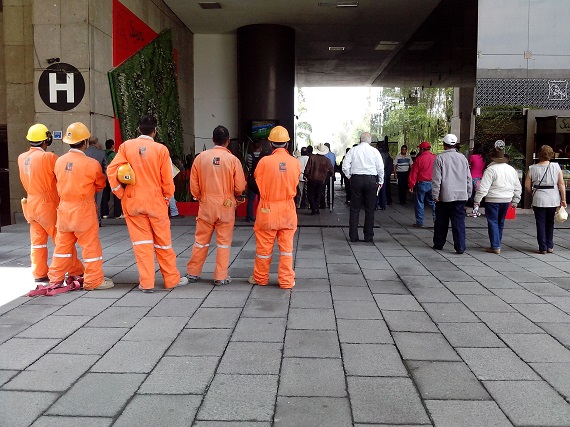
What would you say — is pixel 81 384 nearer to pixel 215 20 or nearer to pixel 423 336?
pixel 423 336

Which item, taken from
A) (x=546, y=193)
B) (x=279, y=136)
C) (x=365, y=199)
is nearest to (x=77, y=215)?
(x=279, y=136)

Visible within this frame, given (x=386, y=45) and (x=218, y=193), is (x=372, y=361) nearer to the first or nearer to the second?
(x=218, y=193)

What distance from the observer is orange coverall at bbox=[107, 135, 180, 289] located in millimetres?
5629

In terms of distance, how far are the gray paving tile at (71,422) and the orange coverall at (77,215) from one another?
9.61ft

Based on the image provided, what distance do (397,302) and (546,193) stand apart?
3.87 meters

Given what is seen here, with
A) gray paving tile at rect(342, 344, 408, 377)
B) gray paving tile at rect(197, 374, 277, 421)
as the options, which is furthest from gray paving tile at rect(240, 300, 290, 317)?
gray paving tile at rect(197, 374, 277, 421)

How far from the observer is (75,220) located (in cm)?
564

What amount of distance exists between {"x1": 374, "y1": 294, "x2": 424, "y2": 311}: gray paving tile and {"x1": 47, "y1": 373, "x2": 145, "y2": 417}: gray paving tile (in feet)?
8.33

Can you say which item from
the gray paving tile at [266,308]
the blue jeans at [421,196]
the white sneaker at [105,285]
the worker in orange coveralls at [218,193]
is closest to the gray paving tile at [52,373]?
the gray paving tile at [266,308]

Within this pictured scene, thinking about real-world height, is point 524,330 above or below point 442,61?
below

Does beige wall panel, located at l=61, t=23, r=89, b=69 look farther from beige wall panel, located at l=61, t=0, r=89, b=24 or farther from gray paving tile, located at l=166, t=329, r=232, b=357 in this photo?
gray paving tile, located at l=166, t=329, r=232, b=357

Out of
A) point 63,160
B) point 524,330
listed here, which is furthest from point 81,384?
point 524,330

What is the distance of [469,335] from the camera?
4.46 metres

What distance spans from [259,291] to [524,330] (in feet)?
8.38
